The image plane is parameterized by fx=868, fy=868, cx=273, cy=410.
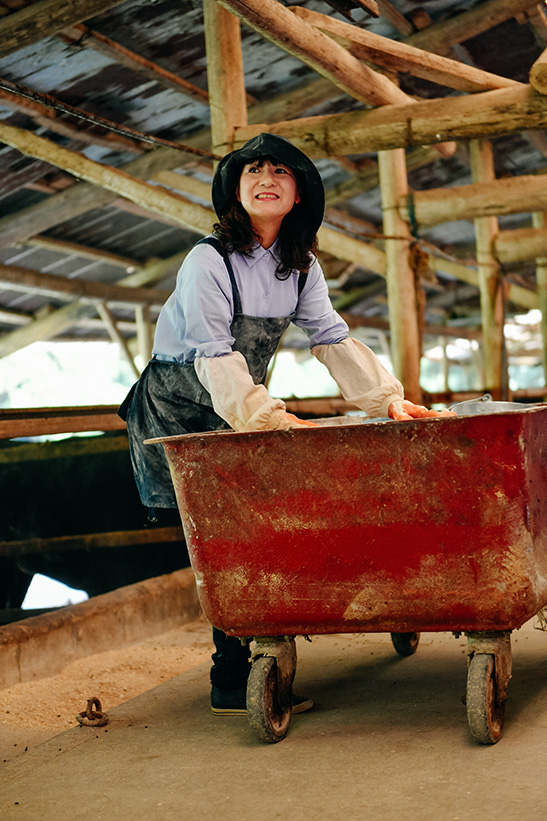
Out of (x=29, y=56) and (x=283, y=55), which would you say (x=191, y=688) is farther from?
(x=283, y=55)

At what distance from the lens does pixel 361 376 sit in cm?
254

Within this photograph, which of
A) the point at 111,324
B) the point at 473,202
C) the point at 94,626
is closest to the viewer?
the point at 94,626

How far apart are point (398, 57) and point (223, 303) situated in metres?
2.71

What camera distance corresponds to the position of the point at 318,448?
207cm

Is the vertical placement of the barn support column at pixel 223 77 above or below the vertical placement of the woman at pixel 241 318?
above

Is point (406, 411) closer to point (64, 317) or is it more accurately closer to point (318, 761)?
point (318, 761)

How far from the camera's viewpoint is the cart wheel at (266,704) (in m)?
2.12

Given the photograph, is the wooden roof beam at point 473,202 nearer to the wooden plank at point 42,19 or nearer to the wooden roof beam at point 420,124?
the wooden roof beam at point 420,124

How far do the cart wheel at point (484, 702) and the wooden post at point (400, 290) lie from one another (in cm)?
453

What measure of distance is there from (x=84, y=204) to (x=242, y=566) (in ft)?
20.5

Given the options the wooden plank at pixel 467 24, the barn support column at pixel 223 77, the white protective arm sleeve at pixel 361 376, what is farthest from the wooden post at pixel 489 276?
the white protective arm sleeve at pixel 361 376

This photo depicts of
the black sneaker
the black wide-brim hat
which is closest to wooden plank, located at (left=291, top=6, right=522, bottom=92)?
the black wide-brim hat

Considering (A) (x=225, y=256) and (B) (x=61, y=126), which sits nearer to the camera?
(A) (x=225, y=256)

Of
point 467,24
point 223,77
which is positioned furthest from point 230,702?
point 467,24
